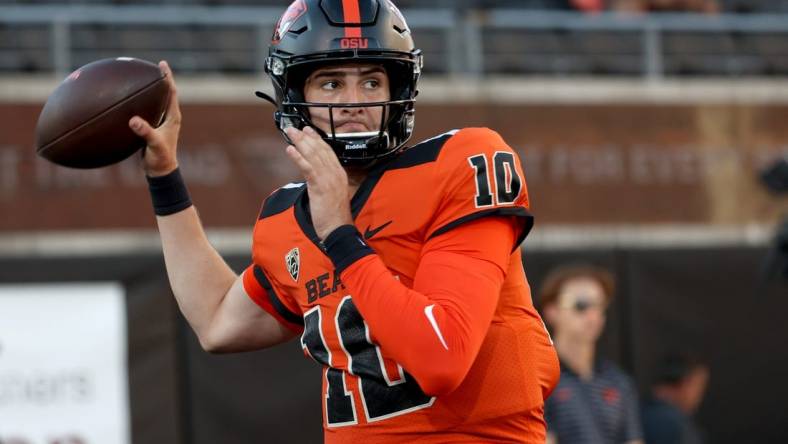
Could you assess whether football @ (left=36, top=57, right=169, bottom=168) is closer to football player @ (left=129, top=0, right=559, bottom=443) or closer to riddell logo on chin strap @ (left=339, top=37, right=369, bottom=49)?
football player @ (left=129, top=0, right=559, bottom=443)

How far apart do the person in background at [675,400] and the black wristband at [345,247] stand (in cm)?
411

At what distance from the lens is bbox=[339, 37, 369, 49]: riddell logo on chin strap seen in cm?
264

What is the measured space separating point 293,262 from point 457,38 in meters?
6.88

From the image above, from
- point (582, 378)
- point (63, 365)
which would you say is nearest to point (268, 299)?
point (582, 378)

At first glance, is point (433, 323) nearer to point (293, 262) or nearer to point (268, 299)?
point (293, 262)

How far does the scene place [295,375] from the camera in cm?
698

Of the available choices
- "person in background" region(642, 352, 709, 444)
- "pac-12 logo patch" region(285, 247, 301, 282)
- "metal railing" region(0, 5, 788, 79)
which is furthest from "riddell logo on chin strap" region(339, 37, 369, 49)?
"metal railing" region(0, 5, 788, 79)

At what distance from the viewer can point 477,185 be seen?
2557 mm

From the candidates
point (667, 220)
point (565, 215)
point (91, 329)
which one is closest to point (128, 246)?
point (91, 329)

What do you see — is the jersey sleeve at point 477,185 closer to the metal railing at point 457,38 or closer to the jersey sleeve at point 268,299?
the jersey sleeve at point 268,299

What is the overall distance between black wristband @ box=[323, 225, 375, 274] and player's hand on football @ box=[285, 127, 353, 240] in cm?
2

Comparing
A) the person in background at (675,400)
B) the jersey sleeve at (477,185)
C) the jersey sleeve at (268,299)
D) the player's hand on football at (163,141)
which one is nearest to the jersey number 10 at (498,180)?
the jersey sleeve at (477,185)

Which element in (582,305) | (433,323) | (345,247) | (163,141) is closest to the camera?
(433,323)

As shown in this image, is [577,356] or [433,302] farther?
[577,356]
